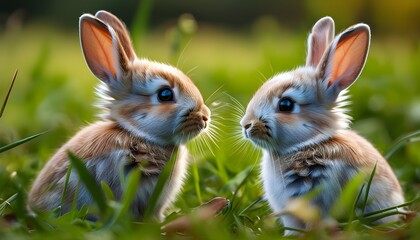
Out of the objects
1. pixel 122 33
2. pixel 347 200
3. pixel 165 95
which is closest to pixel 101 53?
pixel 122 33

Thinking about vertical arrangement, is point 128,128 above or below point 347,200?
above

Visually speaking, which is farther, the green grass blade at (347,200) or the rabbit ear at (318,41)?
Answer: the rabbit ear at (318,41)

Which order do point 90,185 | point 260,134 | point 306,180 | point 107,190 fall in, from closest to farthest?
1. point 90,185
2. point 107,190
3. point 306,180
4. point 260,134

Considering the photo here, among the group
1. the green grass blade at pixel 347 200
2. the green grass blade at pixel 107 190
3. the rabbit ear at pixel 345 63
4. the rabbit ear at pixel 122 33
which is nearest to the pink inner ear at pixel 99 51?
the rabbit ear at pixel 122 33

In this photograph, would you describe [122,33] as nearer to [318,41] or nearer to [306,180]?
[318,41]

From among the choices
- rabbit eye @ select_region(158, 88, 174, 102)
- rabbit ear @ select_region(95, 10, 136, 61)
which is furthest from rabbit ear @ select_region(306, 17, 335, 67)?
rabbit ear @ select_region(95, 10, 136, 61)

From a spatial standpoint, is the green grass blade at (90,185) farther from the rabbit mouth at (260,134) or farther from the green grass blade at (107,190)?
the rabbit mouth at (260,134)

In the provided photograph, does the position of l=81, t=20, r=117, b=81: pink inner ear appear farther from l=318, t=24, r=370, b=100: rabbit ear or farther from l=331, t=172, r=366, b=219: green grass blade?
l=331, t=172, r=366, b=219: green grass blade
